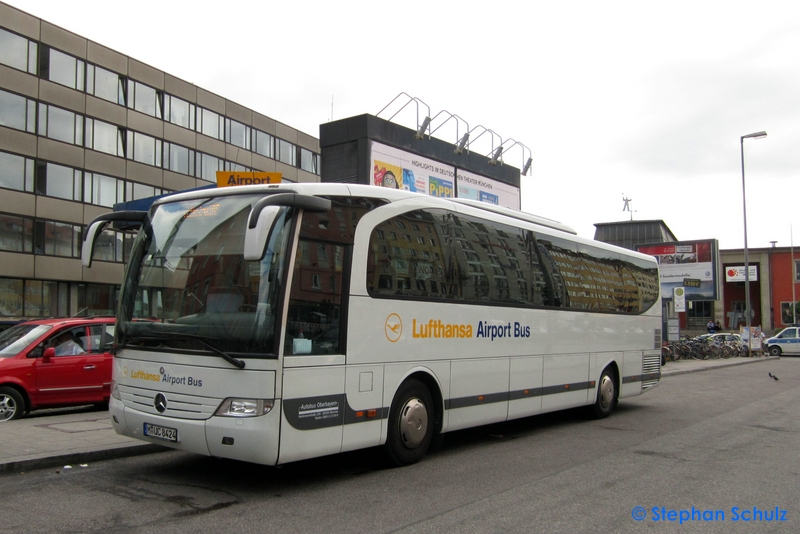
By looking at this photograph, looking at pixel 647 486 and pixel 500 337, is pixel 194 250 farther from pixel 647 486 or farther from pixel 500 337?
pixel 647 486

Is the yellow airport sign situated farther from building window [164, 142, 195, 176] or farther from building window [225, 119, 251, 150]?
building window [225, 119, 251, 150]

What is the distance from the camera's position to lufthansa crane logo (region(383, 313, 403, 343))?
7.68m

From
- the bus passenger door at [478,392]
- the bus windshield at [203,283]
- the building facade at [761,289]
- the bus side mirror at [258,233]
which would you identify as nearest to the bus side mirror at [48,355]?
the bus windshield at [203,283]

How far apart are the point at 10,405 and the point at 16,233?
92.5ft

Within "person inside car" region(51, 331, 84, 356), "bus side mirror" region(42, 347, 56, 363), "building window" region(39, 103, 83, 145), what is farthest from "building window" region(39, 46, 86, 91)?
"bus side mirror" region(42, 347, 56, 363)

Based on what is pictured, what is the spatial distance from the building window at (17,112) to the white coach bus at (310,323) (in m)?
32.3

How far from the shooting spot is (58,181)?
37.5 metres

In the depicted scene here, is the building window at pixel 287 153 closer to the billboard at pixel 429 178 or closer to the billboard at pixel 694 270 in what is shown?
the billboard at pixel 694 270

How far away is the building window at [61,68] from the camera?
36438mm

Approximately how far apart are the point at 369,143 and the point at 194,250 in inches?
369

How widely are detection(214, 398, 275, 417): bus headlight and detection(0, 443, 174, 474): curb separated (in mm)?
2503

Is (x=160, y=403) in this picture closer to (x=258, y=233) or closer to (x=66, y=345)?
(x=258, y=233)

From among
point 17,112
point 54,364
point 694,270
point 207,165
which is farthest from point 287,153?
point 54,364

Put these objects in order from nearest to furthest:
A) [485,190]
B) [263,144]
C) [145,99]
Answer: [485,190] → [145,99] → [263,144]
